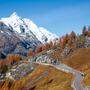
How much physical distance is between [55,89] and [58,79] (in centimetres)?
3826

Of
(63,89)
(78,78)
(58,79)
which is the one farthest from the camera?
(58,79)

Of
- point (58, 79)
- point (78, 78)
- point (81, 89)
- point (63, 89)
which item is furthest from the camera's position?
point (58, 79)

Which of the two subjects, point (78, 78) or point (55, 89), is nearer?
point (55, 89)

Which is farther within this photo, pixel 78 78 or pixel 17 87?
pixel 17 87

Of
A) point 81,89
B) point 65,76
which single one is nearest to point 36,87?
point 65,76

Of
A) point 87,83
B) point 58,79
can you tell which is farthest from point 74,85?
point 58,79

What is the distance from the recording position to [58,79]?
193125 mm

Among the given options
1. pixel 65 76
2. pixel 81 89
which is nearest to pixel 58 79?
pixel 65 76

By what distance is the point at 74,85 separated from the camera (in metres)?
153

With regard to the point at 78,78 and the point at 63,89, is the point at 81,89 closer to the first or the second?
the point at 63,89

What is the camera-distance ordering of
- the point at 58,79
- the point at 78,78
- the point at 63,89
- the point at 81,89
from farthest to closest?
the point at 58,79 → the point at 78,78 → the point at 63,89 → the point at 81,89

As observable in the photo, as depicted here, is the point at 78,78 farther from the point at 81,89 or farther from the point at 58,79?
the point at 81,89

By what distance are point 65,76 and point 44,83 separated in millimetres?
14523

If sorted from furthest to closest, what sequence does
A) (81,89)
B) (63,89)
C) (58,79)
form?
(58,79), (63,89), (81,89)
